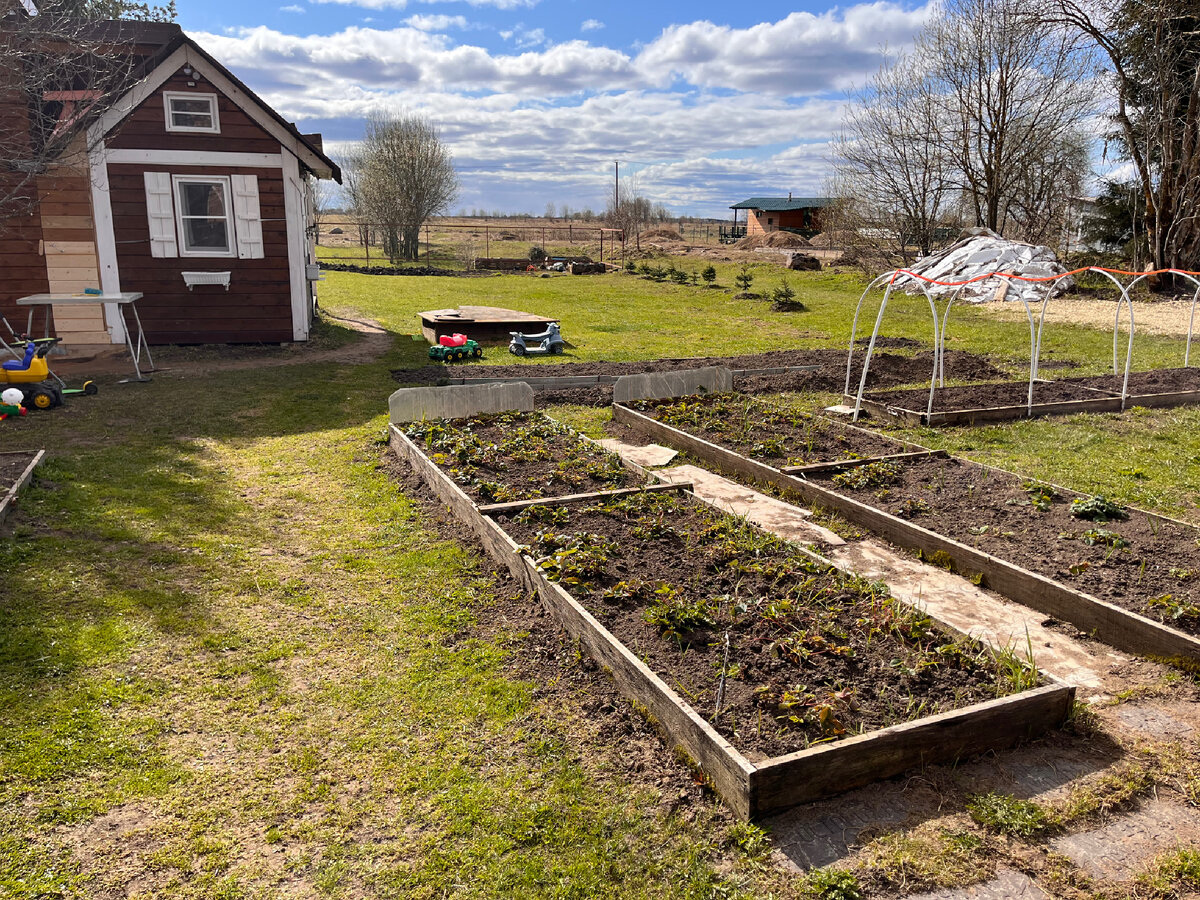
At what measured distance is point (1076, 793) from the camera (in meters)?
3.11

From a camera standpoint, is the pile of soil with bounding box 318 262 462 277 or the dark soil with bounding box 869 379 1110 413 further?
the pile of soil with bounding box 318 262 462 277

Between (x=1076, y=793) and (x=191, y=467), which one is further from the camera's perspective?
(x=191, y=467)

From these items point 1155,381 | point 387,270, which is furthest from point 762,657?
point 387,270

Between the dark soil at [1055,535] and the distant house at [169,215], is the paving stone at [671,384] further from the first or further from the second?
the distant house at [169,215]

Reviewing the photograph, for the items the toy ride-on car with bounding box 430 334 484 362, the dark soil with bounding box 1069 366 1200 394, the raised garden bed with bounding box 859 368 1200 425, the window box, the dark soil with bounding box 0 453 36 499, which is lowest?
the dark soil with bounding box 0 453 36 499

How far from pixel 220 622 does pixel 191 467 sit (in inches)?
130

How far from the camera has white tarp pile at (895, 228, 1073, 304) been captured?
20.6m

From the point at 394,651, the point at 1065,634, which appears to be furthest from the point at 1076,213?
the point at 394,651

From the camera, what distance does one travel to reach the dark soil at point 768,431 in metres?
7.30

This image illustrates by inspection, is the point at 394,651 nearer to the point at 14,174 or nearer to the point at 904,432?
the point at 904,432

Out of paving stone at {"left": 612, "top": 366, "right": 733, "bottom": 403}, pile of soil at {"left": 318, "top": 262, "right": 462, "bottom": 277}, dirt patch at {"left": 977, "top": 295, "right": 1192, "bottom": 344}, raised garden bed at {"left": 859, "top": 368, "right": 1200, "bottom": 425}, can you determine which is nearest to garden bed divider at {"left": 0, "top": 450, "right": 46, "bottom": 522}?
paving stone at {"left": 612, "top": 366, "right": 733, "bottom": 403}

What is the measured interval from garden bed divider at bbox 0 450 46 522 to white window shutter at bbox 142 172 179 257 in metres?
6.80

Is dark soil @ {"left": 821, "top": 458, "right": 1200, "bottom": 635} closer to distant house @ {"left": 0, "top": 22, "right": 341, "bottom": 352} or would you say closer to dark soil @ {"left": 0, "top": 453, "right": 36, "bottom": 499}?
dark soil @ {"left": 0, "top": 453, "right": 36, "bottom": 499}

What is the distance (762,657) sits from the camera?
378cm
